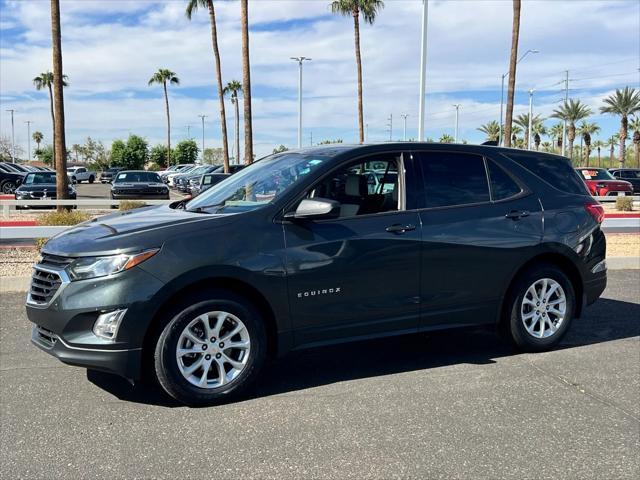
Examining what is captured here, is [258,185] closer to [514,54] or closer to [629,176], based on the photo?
[514,54]

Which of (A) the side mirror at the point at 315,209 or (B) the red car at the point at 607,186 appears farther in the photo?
(B) the red car at the point at 607,186

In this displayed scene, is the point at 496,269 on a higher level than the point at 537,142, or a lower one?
lower

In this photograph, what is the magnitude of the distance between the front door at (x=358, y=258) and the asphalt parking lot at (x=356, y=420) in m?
0.50

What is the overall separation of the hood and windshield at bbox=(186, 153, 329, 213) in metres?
0.29

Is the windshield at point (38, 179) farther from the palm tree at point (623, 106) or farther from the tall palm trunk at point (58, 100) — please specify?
the palm tree at point (623, 106)

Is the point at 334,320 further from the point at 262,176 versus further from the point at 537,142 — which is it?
the point at 537,142

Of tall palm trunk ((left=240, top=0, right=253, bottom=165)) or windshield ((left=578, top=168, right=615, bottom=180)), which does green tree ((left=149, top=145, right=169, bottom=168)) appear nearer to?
tall palm trunk ((left=240, top=0, right=253, bottom=165))

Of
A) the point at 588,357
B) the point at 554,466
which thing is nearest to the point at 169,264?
the point at 554,466

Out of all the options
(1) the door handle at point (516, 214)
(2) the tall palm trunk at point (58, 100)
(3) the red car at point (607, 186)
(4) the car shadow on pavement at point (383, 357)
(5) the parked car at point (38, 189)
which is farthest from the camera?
(3) the red car at point (607, 186)

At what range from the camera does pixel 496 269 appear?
516 cm

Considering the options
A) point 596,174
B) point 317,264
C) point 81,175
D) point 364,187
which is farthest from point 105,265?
point 81,175

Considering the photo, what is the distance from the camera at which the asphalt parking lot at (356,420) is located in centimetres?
340

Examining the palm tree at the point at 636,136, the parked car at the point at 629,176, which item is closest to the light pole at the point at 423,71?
the parked car at the point at 629,176

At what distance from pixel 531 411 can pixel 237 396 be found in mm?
2013
